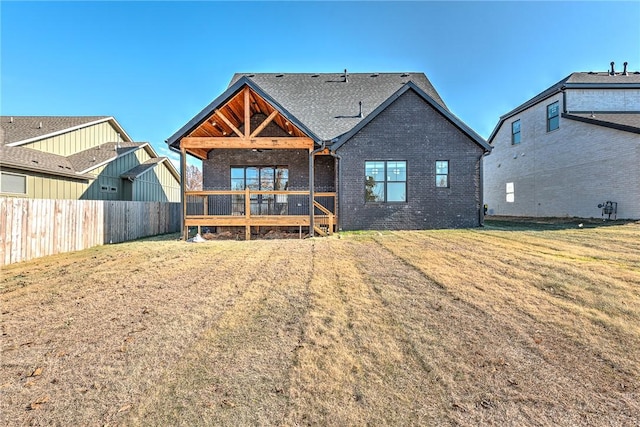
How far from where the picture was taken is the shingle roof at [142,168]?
1995 cm

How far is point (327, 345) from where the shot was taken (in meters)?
3.25

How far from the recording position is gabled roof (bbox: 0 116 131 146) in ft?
49.8

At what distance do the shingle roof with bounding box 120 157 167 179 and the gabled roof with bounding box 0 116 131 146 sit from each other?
3.60 metres

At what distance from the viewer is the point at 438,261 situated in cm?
673

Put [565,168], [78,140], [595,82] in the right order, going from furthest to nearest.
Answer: [78,140] → [565,168] → [595,82]

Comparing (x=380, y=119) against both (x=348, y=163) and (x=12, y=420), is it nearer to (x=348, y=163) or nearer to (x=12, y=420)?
(x=348, y=163)

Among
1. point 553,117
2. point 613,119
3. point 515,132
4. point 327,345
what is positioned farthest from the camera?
point 515,132

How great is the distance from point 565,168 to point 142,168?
26723mm

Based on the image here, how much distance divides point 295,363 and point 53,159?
1906 cm

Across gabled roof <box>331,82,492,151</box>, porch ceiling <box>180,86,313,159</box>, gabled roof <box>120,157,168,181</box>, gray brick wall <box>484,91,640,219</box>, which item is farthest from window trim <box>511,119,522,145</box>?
gabled roof <box>120,157,168,181</box>

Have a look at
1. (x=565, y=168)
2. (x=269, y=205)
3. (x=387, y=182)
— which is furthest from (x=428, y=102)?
(x=565, y=168)

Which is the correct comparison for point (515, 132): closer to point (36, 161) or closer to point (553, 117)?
point (553, 117)

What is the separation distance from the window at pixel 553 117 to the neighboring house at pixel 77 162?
2602 centimetres

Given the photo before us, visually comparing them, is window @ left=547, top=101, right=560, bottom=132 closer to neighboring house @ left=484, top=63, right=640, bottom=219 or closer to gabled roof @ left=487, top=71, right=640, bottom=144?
neighboring house @ left=484, top=63, right=640, bottom=219
